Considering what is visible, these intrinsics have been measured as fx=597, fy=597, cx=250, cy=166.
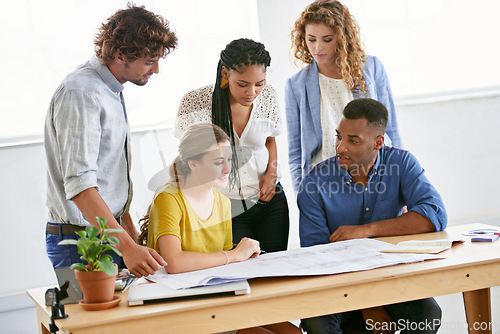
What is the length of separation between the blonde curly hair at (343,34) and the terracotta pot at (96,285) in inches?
50.0

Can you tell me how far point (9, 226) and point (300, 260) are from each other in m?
2.03

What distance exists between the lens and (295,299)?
1.28 meters

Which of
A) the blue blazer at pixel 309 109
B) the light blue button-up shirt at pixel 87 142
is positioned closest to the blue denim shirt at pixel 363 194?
the blue blazer at pixel 309 109

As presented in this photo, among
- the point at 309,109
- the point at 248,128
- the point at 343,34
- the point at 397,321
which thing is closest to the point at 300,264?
the point at 397,321

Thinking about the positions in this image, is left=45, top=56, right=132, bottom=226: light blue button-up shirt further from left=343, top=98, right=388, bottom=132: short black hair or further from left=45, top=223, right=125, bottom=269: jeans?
left=343, top=98, right=388, bottom=132: short black hair

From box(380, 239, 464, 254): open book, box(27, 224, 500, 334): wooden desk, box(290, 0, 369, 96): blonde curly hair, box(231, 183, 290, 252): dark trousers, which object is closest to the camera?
box(27, 224, 500, 334): wooden desk

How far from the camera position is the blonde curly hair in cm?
215

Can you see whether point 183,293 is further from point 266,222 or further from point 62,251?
point 266,222

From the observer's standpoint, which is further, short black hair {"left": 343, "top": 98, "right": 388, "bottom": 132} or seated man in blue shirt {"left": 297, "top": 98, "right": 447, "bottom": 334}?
short black hair {"left": 343, "top": 98, "right": 388, "bottom": 132}

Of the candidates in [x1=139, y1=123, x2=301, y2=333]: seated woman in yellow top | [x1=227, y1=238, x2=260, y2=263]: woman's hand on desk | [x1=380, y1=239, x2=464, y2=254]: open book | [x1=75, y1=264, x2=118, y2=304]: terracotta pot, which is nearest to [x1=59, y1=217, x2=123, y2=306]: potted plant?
[x1=75, y1=264, x2=118, y2=304]: terracotta pot

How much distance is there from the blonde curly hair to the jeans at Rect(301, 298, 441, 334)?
84 cm

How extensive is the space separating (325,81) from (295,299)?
1.12 metres

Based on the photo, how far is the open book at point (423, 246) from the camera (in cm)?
151

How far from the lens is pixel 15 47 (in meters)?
2.95
